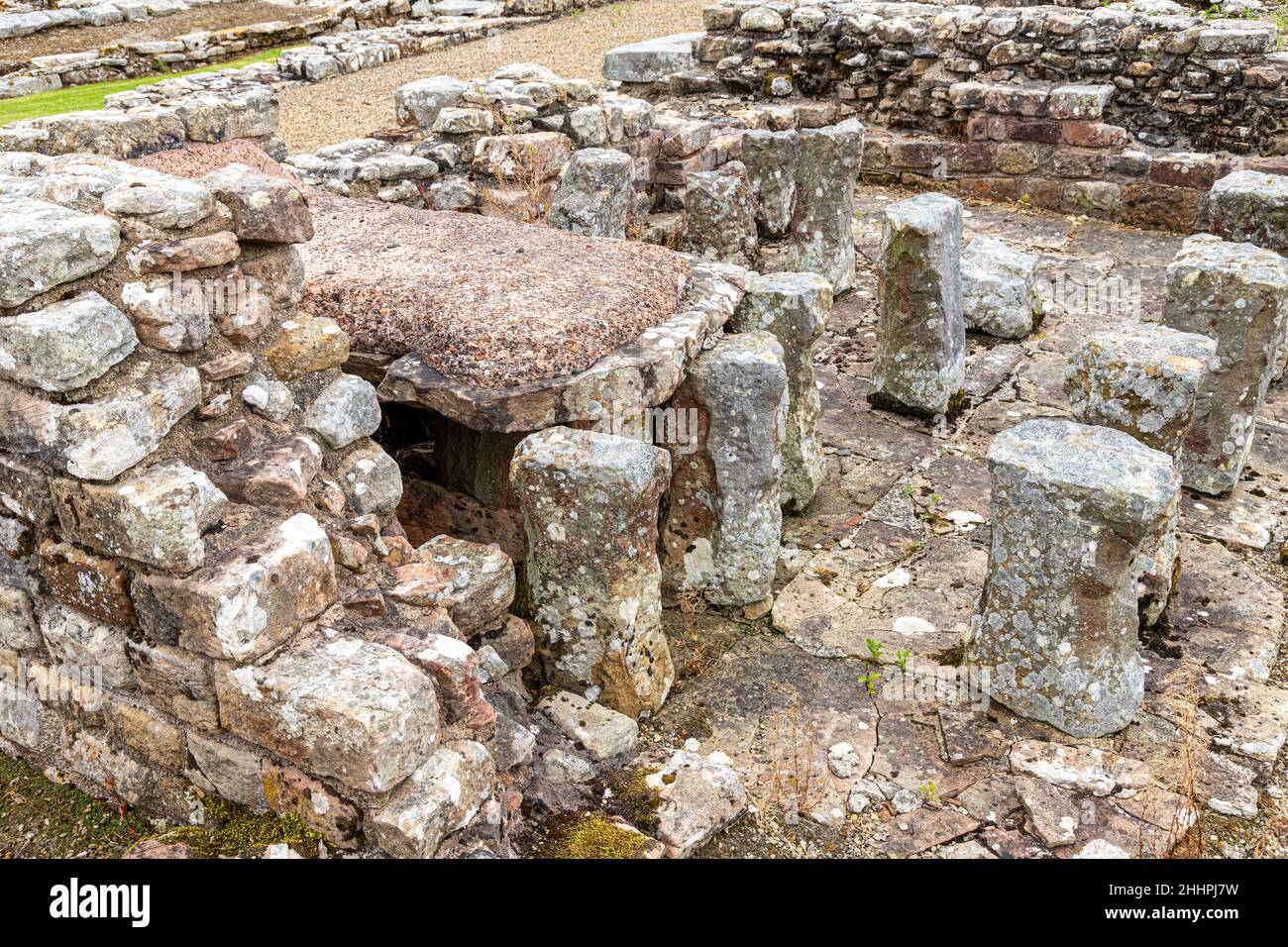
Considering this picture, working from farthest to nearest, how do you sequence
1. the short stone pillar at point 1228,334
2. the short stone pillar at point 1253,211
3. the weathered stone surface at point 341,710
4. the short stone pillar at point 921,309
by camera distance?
1. the short stone pillar at point 1253,211
2. the short stone pillar at point 921,309
3. the short stone pillar at point 1228,334
4. the weathered stone surface at point 341,710

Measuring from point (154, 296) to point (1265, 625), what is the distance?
4.68 meters

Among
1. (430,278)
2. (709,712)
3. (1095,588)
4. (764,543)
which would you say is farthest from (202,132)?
(1095,588)

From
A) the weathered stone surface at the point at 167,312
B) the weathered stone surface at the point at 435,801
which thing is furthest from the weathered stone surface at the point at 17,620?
the weathered stone surface at the point at 435,801

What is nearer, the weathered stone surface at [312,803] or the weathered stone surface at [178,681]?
the weathered stone surface at [312,803]

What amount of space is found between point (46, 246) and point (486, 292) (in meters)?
2.00

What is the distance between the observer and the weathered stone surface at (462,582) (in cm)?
384

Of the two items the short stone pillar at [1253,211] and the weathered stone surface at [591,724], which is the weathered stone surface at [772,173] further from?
the weathered stone surface at [591,724]

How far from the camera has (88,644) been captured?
11.9ft

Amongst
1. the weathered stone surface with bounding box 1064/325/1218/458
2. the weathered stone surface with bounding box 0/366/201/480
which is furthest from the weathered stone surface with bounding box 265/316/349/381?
the weathered stone surface with bounding box 1064/325/1218/458

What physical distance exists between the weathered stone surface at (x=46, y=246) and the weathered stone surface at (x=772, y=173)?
18.2ft

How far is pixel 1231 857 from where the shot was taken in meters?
3.71

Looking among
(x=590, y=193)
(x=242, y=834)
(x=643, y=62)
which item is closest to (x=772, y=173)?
(x=590, y=193)

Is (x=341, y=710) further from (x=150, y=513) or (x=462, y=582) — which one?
(x=462, y=582)

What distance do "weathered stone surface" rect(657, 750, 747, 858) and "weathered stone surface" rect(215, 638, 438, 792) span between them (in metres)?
0.93
